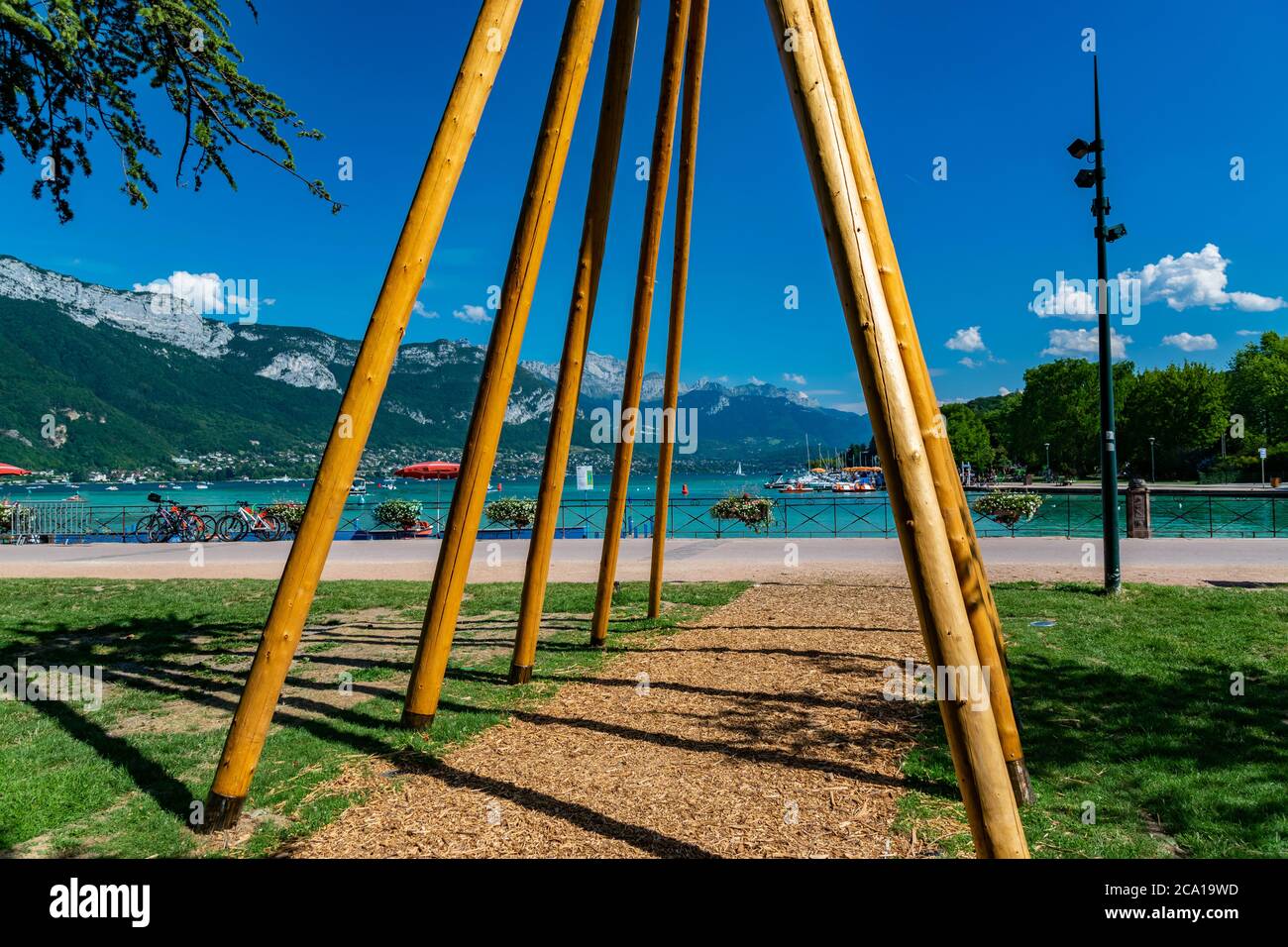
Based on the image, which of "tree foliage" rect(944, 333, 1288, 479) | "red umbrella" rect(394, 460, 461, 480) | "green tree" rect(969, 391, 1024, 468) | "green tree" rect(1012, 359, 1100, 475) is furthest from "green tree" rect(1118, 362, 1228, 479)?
"red umbrella" rect(394, 460, 461, 480)

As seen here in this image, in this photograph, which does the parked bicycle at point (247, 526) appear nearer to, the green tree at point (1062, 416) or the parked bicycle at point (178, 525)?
the parked bicycle at point (178, 525)

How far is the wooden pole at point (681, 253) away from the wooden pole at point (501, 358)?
108 inches

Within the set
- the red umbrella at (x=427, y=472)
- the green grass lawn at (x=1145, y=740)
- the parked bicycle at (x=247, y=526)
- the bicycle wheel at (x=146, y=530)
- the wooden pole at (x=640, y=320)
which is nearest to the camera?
the green grass lawn at (x=1145, y=740)

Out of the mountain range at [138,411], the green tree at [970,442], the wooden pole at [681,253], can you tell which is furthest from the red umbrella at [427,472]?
the mountain range at [138,411]

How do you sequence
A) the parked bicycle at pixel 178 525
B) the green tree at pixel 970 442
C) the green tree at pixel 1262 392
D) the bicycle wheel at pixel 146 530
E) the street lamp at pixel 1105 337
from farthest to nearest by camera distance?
the green tree at pixel 970 442
the green tree at pixel 1262 392
the bicycle wheel at pixel 146 530
the parked bicycle at pixel 178 525
the street lamp at pixel 1105 337

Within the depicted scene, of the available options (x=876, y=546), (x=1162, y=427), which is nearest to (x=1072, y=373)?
(x=1162, y=427)

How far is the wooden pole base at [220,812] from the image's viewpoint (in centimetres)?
411

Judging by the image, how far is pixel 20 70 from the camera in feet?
26.4

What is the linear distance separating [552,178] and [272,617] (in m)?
3.80

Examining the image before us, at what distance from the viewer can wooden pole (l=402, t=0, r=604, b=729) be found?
5.64m

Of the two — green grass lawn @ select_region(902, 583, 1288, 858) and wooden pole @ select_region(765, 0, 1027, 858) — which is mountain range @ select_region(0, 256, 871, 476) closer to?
green grass lawn @ select_region(902, 583, 1288, 858)

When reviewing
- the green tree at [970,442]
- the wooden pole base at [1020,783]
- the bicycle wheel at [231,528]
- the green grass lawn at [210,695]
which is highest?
the green tree at [970,442]

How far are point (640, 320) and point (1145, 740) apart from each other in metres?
6.10

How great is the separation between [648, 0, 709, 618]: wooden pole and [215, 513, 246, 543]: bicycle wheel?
2065 centimetres
